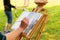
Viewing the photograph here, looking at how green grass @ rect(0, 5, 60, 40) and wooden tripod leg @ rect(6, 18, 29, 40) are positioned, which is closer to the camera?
wooden tripod leg @ rect(6, 18, 29, 40)

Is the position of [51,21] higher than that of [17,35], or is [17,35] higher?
[17,35]

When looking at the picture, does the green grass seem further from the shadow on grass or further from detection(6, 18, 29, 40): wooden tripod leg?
detection(6, 18, 29, 40): wooden tripod leg

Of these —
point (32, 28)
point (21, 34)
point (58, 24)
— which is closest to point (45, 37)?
point (58, 24)

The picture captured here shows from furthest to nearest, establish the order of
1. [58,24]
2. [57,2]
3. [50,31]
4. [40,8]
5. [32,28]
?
[57,2], [58,24], [50,31], [40,8], [32,28]

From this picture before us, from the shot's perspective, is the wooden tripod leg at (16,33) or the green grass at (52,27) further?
the green grass at (52,27)

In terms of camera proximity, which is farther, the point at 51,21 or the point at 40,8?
the point at 51,21

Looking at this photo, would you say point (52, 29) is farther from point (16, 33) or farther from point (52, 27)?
point (16, 33)

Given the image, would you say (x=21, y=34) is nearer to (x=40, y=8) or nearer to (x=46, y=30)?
(x=40, y=8)

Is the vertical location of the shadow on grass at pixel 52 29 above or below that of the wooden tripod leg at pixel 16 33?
below

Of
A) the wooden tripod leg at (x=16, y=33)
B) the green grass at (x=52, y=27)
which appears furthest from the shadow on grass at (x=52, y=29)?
the wooden tripod leg at (x=16, y=33)

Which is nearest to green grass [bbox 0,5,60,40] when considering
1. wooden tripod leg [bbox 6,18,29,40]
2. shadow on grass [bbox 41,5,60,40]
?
shadow on grass [bbox 41,5,60,40]

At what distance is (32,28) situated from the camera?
10.9ft

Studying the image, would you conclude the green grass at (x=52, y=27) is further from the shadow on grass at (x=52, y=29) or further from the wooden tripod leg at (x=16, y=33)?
the wooden tripod leg at (x=16, y=33)

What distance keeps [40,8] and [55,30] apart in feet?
11.5
